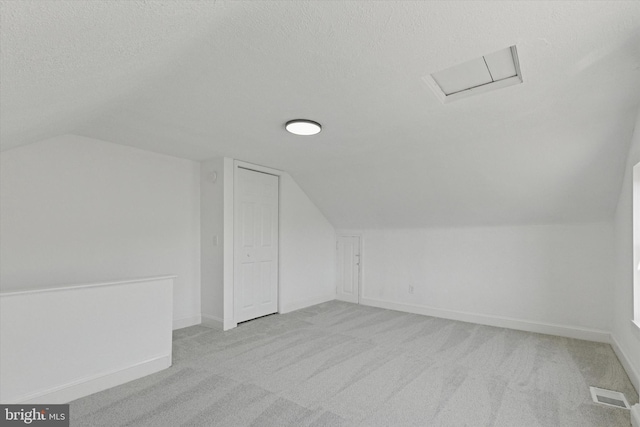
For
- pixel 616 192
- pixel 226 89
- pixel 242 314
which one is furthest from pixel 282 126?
pixel 616 192

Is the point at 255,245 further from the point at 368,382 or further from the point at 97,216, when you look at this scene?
the point at 368,382

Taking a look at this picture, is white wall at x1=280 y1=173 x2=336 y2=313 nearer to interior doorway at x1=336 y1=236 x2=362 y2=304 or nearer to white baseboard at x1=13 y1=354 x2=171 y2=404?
interior doorway at x1=336 y1=236 x2=362 y2=304

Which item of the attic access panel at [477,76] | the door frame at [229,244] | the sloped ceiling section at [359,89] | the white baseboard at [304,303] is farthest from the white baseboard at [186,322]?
the attic access panel at [477,76]

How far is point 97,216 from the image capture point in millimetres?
3418

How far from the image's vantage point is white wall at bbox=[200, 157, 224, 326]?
412 centimetres

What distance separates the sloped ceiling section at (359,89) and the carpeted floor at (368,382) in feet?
5.55

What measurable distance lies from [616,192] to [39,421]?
526cm

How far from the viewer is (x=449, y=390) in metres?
2.53

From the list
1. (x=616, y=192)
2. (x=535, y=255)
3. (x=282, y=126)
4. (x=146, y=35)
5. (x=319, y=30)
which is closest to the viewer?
(x=146, y=35)

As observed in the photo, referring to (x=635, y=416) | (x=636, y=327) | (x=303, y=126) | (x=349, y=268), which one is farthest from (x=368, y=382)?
(x=349, y=268)

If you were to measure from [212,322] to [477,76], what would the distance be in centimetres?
394

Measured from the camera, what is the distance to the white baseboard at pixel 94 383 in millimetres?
2221

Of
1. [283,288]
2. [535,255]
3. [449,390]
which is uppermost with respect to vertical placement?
[535,255]

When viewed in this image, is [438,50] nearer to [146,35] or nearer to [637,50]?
[637,50]
